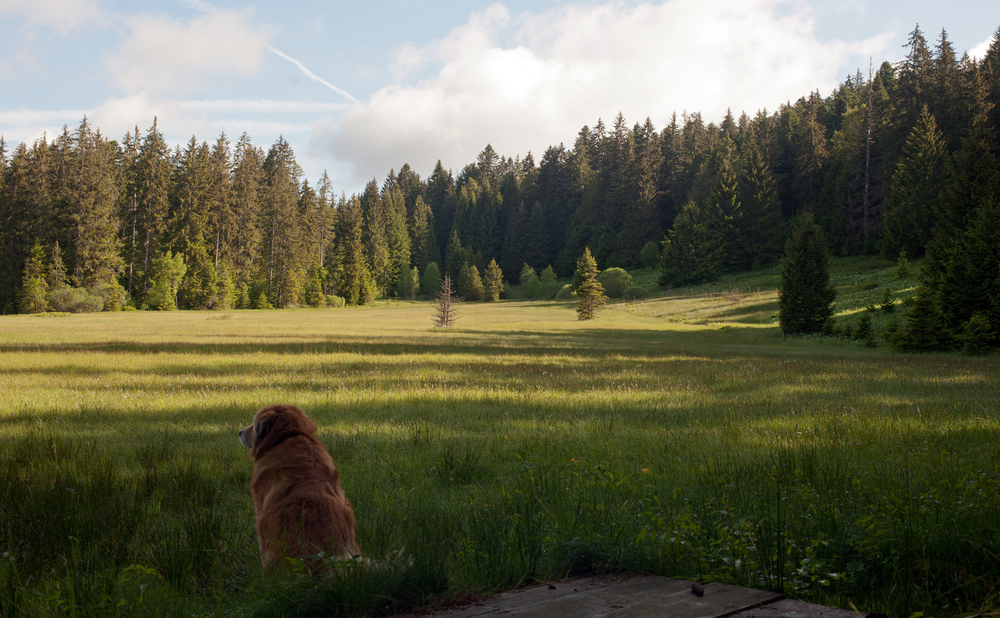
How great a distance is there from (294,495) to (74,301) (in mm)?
63097

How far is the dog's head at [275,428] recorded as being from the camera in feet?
12.1

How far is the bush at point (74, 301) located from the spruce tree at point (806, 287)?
200 feet

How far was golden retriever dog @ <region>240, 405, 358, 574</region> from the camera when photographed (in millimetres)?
2869

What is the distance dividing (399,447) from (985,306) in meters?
27.3

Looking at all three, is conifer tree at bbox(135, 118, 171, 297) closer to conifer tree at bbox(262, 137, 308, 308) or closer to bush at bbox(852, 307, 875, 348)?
conifer tree at bbox(262, 137, 308, 308)

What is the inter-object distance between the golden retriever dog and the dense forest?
28.6m

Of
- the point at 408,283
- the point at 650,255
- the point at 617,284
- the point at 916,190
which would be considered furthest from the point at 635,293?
the point at 408,283

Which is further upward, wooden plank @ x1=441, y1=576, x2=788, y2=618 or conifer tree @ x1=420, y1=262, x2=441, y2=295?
conifer tree @ x1=420, y1=262, x2=441, y2=295

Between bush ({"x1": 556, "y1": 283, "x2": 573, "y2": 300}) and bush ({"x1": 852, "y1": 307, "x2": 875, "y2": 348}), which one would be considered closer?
bush ({"x1": 852, "y1": 307, "x2": 875, "y2": 348})

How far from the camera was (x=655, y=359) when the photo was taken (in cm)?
1931

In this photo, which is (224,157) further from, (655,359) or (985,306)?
(985,306)

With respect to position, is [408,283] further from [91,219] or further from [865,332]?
[865,332]

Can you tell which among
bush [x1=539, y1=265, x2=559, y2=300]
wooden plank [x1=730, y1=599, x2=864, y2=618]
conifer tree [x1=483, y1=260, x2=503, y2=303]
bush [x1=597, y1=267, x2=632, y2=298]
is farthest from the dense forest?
wooden plank [x1=730, y1=599, x2=864, y2=618]

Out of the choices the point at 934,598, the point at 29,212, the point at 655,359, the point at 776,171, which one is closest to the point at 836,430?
the point at 934,598
